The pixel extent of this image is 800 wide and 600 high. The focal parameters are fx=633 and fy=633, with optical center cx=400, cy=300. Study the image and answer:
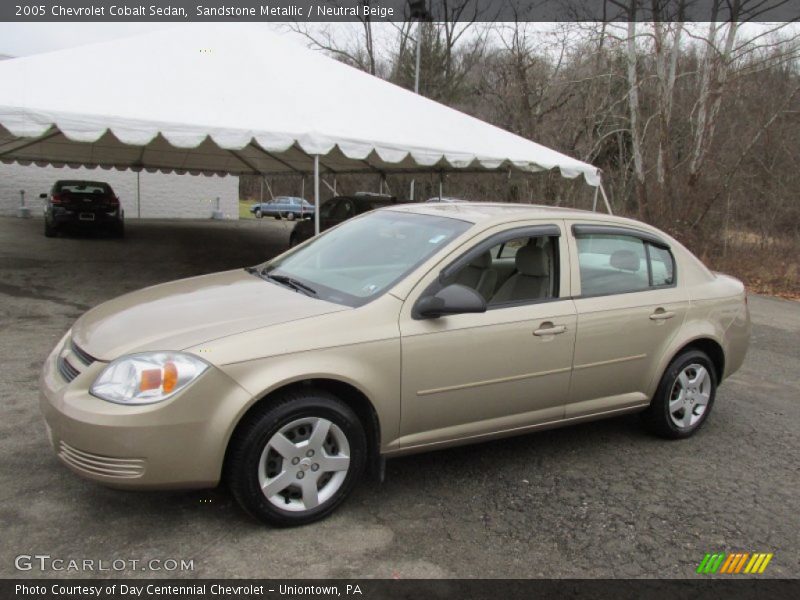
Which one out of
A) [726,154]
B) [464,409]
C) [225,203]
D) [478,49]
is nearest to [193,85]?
[464,409]

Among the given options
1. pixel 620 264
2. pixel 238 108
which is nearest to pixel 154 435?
pixel 620 264

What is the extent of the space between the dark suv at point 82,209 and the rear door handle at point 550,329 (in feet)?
49.7

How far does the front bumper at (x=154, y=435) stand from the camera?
109 inches

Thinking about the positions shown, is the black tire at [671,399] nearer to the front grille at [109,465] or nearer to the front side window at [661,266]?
the front side window at [661,266]

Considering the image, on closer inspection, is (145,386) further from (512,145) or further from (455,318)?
(512,145)

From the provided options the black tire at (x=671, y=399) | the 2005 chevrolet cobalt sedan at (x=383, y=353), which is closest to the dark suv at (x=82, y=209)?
the 2005 chevrolet cobalt sedan at (x=383, y=353)

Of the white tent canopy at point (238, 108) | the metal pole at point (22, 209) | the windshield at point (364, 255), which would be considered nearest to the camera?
the windshield at point (364, 255)

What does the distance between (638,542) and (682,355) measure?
1713 millimetres

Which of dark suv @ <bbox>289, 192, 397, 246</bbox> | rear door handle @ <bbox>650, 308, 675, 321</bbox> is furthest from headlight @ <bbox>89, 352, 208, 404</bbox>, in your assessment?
dark suv @ <bbox>289, 192, 397, 246</bbox>

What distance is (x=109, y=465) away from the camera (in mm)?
2805

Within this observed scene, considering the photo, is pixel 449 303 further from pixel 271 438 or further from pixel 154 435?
pixel 154 435

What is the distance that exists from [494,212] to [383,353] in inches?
53.9

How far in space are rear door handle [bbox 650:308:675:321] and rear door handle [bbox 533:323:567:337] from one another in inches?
31.7
